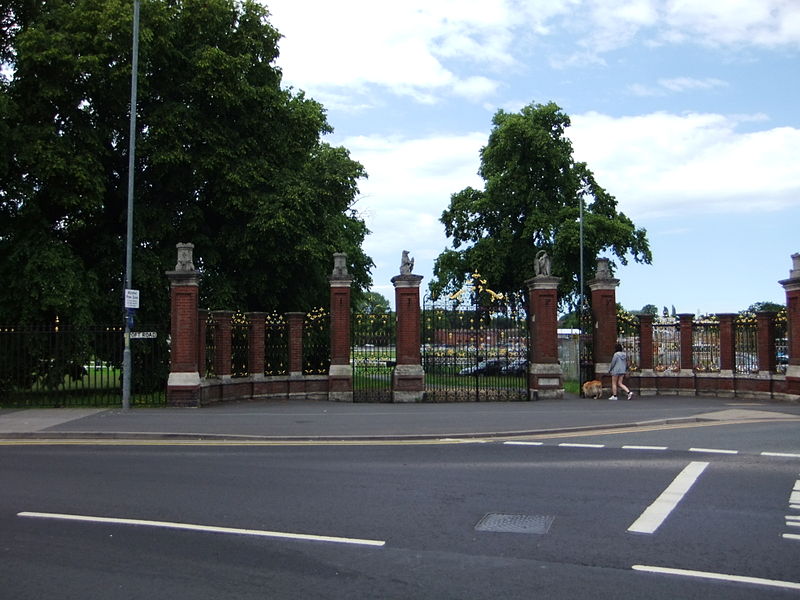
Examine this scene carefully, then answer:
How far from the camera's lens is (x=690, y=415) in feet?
57.5

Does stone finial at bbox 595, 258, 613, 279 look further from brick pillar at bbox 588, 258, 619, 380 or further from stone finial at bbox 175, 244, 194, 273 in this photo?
stone finial at bbox 175, 244, 194, 273

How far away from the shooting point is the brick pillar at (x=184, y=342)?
20.5 m

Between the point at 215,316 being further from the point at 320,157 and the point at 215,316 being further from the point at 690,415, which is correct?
the point at 320,157

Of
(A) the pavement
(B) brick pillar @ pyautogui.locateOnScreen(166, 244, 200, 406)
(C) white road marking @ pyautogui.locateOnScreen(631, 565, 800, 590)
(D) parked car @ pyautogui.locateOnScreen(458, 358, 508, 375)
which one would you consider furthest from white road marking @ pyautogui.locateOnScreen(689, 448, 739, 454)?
(B) brick pillar @ pyautogui.locateOnScreen(166, 244, 200, 406)

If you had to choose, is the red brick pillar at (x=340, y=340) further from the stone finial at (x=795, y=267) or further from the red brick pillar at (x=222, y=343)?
the stone finial at (x=795, y=267)

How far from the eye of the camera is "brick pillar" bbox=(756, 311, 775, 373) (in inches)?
903

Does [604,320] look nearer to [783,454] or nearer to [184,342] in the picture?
[783,454]

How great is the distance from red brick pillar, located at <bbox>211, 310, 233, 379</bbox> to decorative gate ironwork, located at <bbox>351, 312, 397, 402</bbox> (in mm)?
3629

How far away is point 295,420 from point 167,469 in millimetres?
6301

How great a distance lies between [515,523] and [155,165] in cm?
2243

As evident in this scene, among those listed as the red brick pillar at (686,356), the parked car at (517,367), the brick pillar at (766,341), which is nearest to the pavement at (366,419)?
the brick pillar at (766,341)

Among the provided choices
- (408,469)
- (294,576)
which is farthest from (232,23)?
(294,576)

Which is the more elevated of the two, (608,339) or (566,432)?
(608,339)

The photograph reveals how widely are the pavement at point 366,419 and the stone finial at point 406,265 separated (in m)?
3.96
